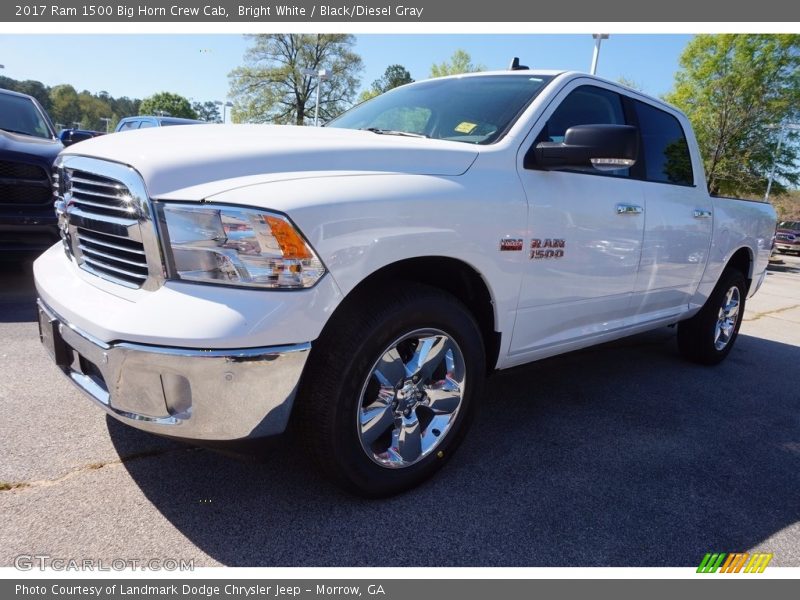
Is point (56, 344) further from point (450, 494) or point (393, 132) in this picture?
point (393, 132)

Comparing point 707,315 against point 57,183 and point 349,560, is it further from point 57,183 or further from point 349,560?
point 57,183

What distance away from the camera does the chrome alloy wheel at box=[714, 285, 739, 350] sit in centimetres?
468

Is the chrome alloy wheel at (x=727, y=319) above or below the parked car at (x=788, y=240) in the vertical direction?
above

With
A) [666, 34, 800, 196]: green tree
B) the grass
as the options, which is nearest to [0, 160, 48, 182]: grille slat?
the grass

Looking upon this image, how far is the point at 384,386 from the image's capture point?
2168 millimetres

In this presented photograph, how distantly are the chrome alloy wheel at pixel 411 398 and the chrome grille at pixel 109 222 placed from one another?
89 cm

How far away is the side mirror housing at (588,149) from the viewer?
242cm

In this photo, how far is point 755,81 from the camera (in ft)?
71.7

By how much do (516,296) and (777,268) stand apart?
20418 mm

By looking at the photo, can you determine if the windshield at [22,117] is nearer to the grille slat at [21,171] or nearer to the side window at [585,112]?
the grille slat at [21,171]

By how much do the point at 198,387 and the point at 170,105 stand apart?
9933 cm

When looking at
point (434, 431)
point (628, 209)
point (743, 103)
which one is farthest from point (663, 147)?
point (743, 103)

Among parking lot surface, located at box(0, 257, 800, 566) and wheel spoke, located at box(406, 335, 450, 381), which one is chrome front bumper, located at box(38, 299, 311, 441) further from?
wheel spoke, located at box(406, 335, 450, 381)

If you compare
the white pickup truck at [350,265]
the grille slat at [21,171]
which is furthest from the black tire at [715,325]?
the grille slat at [21,171]
